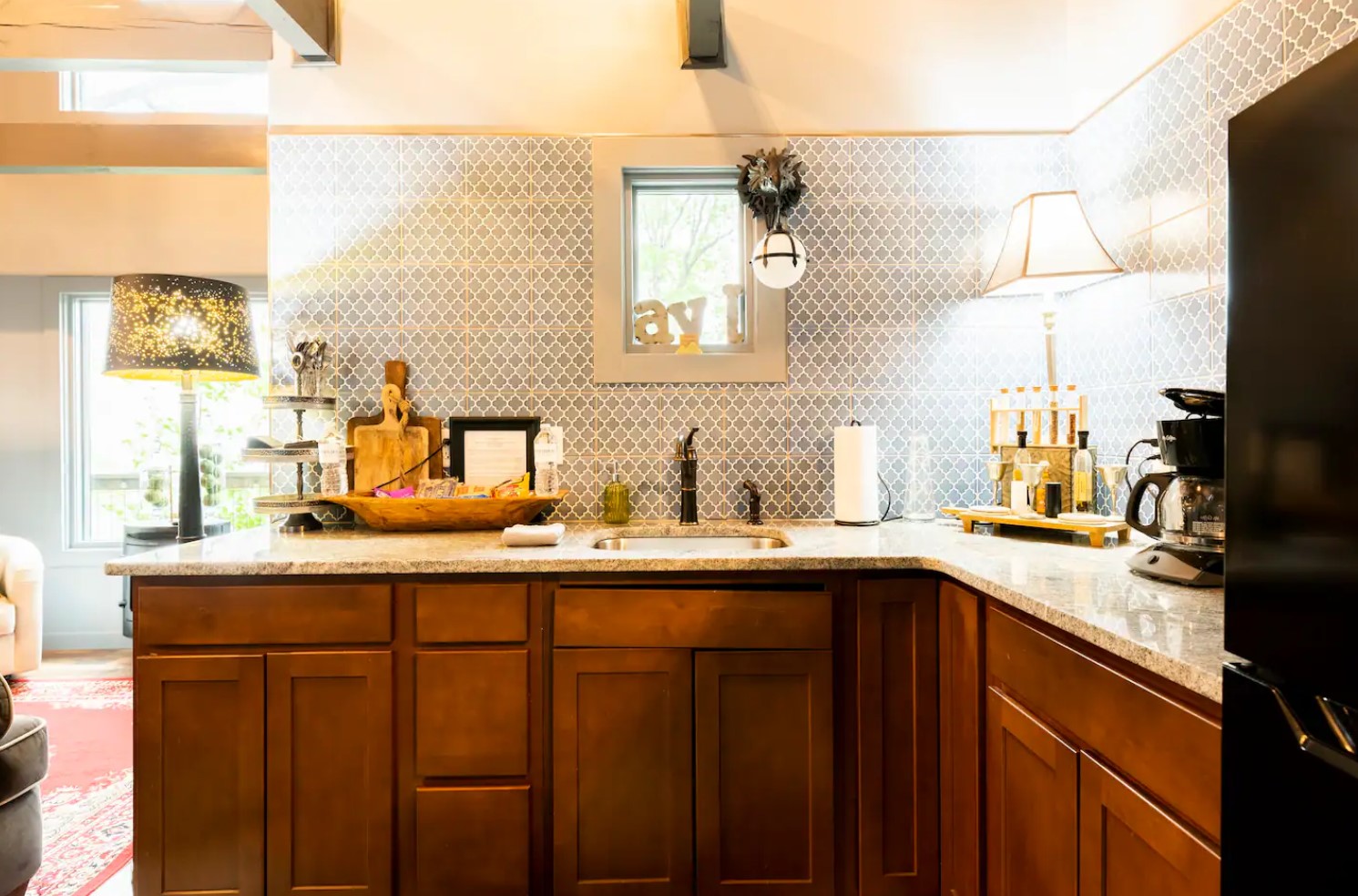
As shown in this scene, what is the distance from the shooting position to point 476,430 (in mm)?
2453

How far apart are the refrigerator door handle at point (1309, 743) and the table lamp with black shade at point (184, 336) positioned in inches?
108

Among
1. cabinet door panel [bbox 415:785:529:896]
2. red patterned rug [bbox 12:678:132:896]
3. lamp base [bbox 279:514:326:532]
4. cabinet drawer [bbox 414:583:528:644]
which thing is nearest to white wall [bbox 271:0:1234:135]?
lamp base [bbox 279:514:326:532]

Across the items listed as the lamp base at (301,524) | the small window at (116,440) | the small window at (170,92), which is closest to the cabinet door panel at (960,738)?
the lamp base at (301,524)

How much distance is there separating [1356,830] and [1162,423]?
897 millimetres

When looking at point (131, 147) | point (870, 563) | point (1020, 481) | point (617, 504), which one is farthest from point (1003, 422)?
point (131, 147)

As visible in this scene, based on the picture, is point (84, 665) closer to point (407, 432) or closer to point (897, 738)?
point (407, 432)

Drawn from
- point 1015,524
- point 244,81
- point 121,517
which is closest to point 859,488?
point 1015,524

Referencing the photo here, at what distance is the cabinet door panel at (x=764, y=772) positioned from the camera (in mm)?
1739

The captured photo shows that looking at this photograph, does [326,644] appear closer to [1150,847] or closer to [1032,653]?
[1032,653]

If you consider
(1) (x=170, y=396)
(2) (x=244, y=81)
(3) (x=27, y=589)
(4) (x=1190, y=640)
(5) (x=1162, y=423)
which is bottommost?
(3) (x=27, y=589)

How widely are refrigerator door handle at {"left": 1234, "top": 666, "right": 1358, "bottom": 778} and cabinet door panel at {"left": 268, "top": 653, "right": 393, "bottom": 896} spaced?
5.65 ft

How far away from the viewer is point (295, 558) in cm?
175

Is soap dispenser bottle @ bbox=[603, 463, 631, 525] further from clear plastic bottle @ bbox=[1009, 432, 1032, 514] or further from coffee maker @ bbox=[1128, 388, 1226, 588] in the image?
coffee maker @ bbox=[1128, 388, 1226, 588]

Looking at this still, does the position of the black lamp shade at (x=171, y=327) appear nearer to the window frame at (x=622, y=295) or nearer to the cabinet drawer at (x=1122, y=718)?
the window frame at (x=622, y=295)
